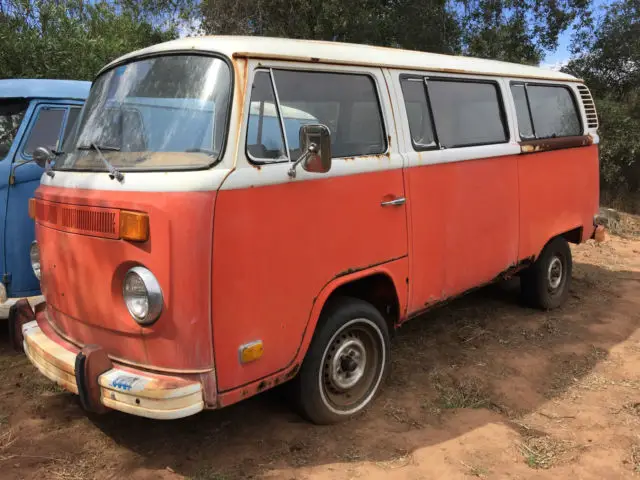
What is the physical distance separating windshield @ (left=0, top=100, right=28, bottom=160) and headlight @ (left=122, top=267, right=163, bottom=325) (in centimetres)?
274

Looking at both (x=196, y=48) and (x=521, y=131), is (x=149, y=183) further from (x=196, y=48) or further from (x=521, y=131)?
(x=521, y=131)

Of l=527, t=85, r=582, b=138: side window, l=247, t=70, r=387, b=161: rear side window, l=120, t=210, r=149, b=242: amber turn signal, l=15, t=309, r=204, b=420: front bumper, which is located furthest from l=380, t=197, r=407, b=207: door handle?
l=527, t=85, r=582, b=138: side window

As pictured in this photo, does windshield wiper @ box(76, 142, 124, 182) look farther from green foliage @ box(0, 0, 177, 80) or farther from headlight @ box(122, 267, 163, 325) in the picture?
green foliage @ box(0, 0, 177, 80)

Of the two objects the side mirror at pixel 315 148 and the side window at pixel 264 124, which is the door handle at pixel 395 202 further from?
the side window at pixel 264 124

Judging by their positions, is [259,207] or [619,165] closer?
[259,207]

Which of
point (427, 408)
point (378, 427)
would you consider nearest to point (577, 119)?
point (427, 408)

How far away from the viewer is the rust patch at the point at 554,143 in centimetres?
490

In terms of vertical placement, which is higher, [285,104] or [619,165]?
[285,104]

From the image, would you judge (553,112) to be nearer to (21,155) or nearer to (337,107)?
(337,107)

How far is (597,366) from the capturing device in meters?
4.47

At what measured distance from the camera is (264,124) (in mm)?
2898

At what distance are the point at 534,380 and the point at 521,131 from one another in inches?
86.0

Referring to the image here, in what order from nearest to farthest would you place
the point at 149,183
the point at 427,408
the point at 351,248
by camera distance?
the point at 149,183
the point at 351,248
the point at 427,408

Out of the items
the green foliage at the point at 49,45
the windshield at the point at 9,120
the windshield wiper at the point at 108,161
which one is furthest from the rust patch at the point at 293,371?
the green foliage at the point at 49,45
